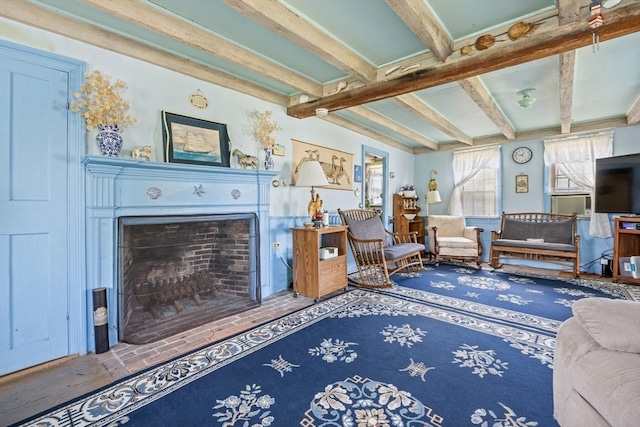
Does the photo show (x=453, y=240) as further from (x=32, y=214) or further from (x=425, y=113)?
(x=32, y=214)

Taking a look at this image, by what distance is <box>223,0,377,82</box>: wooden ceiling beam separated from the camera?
1.73 meters

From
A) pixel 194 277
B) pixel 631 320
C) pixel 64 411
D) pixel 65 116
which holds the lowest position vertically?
pixel 64 411

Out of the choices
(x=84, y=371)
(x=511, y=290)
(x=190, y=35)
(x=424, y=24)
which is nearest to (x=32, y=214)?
(x=84, y=371)

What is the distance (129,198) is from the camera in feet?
7.14

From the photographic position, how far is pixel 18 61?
1.79 m

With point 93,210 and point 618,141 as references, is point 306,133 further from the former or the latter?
point 618,141

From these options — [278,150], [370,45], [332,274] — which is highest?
[370,45]

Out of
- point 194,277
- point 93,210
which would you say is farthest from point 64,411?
point 194,277

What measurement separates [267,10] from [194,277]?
101 inches

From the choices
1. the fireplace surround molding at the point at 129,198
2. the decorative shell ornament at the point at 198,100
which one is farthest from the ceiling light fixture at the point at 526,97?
the decorative shell ornament at the point at 198,100

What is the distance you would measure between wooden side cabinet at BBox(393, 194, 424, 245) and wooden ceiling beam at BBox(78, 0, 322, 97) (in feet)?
11.1

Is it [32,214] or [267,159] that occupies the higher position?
[267,159]

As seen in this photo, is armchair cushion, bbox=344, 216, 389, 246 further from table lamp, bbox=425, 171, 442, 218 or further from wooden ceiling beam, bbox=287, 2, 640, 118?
table lamp, bbox=425, 171, 442, 218

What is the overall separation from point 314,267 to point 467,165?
167 inches
